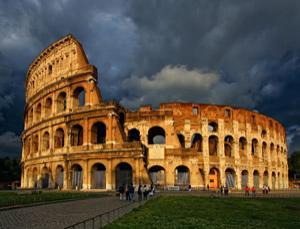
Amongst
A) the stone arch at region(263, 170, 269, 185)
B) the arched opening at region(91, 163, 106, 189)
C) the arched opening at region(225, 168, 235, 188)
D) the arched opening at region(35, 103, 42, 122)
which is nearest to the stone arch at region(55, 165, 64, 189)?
the arched opening at region(91, 163, 106, 189)

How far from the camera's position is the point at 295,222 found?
1367 centimetres

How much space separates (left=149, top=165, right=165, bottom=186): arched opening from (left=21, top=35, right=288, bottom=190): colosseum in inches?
4.8

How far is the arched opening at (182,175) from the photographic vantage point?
4112 cm

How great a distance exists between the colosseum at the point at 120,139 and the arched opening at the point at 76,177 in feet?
0.38

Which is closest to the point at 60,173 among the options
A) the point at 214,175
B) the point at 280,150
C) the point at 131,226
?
the point at 214,175

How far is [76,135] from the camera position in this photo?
42125 millimetres

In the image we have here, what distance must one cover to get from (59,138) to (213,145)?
21231 mm

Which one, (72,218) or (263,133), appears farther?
(263,133)

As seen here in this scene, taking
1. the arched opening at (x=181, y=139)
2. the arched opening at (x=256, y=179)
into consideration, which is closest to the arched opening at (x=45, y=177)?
the arched opening at (x=181, y=139)

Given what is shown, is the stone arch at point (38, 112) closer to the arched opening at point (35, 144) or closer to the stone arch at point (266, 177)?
the arched opening at point (35, 144)

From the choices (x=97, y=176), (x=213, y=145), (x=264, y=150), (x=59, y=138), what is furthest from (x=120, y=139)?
(x=264, y=150)

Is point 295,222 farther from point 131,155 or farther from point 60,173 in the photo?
point 60,173

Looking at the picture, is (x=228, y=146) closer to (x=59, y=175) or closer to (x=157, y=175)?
(x=157, y=175)

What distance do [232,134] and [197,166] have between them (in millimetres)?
8404
